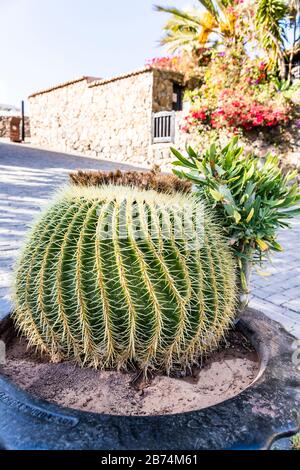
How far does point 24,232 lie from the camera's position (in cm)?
365

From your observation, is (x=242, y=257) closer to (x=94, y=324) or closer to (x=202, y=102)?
(x=94, y=324)

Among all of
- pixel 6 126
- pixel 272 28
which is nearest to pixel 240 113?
pixel 272 28

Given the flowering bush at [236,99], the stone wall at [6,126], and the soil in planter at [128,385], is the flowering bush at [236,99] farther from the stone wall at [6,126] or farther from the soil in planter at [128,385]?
the stone wall at [6,126]

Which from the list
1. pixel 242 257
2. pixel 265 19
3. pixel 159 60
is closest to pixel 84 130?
pixel 159 60

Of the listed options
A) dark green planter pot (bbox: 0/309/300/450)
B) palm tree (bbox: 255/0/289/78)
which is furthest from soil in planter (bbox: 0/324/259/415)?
palm tree (bbox: 255/0/289/78)

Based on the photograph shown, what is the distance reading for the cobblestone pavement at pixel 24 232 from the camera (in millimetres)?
2887

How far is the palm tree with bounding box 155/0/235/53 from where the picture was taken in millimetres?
11734

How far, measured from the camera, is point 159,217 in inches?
53.5

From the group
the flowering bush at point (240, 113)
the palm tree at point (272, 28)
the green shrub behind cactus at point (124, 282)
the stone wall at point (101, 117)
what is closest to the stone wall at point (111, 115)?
the stone wall at point (101, 117)

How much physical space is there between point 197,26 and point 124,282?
13758 mm

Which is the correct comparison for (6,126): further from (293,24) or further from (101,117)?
(293,24)

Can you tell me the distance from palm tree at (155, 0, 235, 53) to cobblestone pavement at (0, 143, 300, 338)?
21.2 ft

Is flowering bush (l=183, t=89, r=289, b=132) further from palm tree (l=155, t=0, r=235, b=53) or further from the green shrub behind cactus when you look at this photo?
the green shrub behind cactus

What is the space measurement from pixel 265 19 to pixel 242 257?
10692 millimetres
